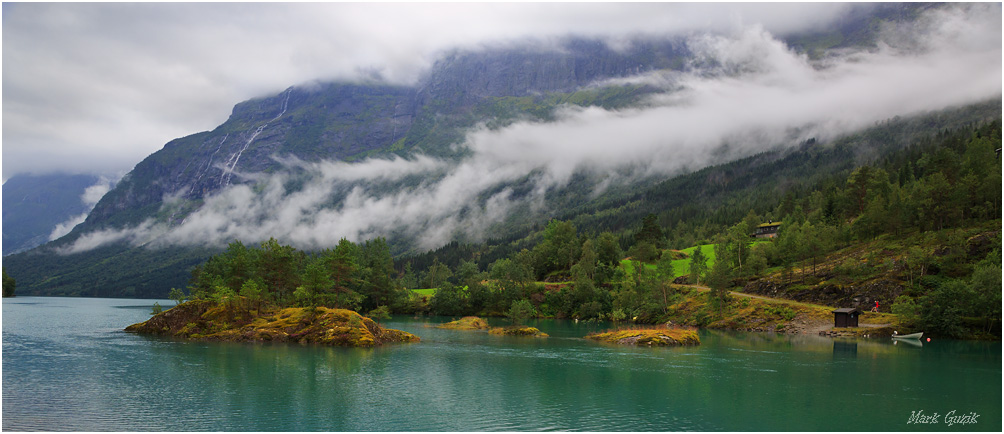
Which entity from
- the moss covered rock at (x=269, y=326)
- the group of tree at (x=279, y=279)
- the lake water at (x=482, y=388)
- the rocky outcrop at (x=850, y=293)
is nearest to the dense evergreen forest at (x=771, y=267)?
the group of tree at (x=279, y=279)

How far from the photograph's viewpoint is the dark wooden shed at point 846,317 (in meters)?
104

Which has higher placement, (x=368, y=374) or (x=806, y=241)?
(x=806, y=241)

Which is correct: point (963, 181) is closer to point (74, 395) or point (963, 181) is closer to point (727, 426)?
point (727, 426)

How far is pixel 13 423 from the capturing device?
118 feet

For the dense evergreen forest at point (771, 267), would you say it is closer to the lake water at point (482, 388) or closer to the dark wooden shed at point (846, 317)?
the dark wooden shed at point (846, 317)

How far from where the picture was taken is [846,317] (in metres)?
104

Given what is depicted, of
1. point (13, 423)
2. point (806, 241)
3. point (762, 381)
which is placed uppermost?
point (806, 241)

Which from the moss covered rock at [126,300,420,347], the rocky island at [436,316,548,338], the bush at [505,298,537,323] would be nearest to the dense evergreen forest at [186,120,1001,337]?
the moss covered rock at [126,300,420,347]

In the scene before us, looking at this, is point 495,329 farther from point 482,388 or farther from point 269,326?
point 482,388

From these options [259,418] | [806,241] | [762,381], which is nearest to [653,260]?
[806,241]

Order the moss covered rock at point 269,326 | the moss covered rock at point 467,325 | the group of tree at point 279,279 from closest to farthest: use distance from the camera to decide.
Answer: the moss covered rock at point 269,326 → the group of tree at point 279,279 → the moss covered rock at point 467,325

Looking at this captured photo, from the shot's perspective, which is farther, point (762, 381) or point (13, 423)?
point (762, 381)

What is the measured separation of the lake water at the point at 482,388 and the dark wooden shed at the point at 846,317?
24200 millimetres

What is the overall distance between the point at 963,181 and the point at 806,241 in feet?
108
